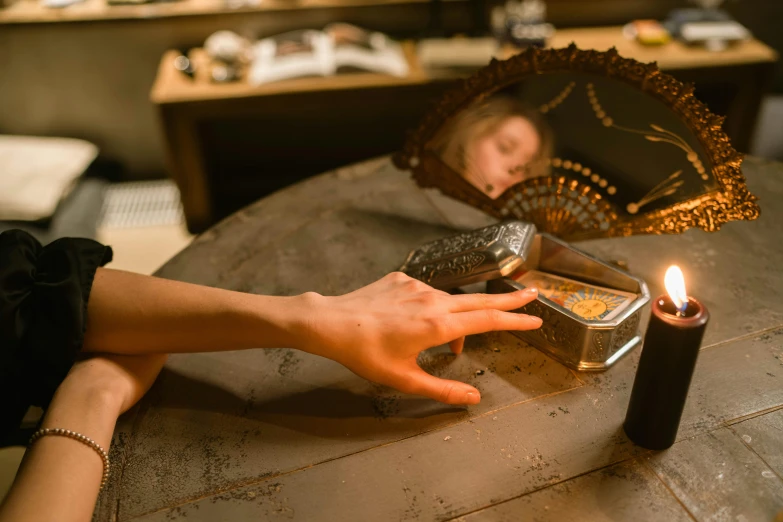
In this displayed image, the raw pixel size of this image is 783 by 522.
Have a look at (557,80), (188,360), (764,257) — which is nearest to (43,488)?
(188,360)

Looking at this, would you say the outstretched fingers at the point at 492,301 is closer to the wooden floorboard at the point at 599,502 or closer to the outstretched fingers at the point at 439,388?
the outstretched fingers at the point at 439,388

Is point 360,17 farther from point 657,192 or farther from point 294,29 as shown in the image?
Answer: point 657,192

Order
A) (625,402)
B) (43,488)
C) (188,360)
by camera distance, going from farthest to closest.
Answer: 1. (188,360)
2. (625,402)
3. (43,488)

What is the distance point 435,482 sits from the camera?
82 centimetres

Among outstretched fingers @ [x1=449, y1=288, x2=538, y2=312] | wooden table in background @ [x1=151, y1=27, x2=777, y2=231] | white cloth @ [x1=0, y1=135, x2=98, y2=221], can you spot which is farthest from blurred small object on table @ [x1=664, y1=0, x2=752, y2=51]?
white cloth @ [x1=0, y1=135, x2=98, y2=221]

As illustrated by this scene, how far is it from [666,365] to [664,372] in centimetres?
1

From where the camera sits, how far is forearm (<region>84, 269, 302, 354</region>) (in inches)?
37.7

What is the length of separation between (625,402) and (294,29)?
2328mm

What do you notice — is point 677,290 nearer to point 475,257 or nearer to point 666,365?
point 666,365

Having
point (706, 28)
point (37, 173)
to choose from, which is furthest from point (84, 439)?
point (706, 28)

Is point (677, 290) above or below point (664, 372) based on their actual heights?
above

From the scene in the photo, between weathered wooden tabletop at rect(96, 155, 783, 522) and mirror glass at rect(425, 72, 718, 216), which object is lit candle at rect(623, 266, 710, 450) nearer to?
weathered wooden tabletop at rect(96, 155, 783, 522)

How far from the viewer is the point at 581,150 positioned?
3.96 ft

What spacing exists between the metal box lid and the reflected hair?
210 mm
